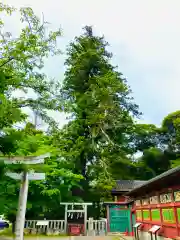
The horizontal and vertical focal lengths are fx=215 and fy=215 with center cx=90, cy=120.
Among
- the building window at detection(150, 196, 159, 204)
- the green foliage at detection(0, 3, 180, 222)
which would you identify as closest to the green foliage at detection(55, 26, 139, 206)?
the green foliage at detection(0, 3, 180, 222)

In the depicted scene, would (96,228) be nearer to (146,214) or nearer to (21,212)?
(146,214)

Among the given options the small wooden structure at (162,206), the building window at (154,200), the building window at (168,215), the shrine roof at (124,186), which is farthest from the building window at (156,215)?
the shrine roof at (124,186)

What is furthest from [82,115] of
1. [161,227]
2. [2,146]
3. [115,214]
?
[2,146]

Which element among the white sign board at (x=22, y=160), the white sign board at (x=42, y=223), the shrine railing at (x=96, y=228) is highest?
the white sign board at (x=22, y=160)

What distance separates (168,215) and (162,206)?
0.57 metres

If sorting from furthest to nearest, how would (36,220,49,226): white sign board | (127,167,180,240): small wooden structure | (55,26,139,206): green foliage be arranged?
1. (55,26,139,206): green foliage
2. (36,220,49,226): white sign board
3. (127,167,180,240): small wooden structure

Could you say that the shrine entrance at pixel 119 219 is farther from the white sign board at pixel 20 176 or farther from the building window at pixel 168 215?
the white sign board at pixel 20 176

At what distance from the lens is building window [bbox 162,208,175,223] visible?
748cm

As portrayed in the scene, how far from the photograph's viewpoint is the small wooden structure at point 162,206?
7.04 m

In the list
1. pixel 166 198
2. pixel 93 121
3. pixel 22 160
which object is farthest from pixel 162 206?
pixel 93 121

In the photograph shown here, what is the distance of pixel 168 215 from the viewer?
7836 millimetres

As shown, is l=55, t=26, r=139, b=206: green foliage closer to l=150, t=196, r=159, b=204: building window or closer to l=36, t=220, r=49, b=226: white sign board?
l=36, t=220, r=49, b=226: white sign board

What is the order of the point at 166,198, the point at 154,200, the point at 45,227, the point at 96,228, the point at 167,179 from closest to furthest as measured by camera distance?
the point at 167,179
the point at 166,198
the point at 154,200
the point at 45,227
the point at 96,228

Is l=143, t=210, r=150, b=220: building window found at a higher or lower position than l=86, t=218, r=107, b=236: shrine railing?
higher
